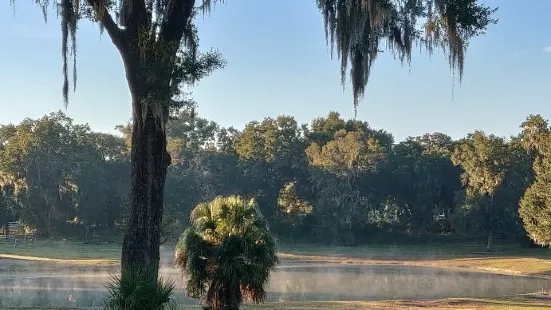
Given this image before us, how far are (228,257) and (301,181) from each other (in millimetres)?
49018

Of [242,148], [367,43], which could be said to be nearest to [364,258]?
[242,148]

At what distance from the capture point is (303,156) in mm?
60031

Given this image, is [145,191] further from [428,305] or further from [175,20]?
[428,305]

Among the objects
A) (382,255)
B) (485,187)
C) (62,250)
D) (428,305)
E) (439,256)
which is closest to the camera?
(428,305)

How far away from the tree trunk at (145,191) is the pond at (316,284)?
359 inches

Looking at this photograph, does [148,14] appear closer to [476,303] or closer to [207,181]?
[476,303]

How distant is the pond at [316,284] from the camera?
21.3 meters

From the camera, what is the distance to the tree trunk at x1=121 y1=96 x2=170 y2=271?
969cm

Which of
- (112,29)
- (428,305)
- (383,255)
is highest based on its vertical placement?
(112,29)

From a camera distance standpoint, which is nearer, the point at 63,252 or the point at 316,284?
the point at 316,284

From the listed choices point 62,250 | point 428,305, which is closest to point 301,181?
point 62,250

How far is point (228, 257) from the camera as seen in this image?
10.7 m

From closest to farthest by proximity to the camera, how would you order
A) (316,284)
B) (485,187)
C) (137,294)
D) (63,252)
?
(137,294) → (316,284) → (63,252) → (485,187)

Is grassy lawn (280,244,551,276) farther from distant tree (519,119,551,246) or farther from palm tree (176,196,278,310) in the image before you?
palm tree (176,196,278,310)
